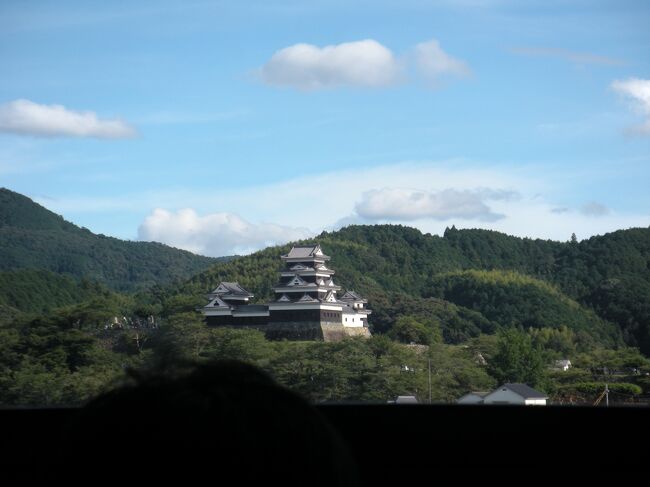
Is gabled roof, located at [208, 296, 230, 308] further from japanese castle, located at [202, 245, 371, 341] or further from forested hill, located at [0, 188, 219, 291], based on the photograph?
forested hill, located at [0, 188, 219, 291]

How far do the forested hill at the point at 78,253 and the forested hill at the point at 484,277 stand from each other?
31692 millimetres

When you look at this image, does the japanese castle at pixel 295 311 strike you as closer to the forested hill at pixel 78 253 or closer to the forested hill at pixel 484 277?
the forested hill at pixel 484 277

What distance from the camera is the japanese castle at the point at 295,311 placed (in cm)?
4225

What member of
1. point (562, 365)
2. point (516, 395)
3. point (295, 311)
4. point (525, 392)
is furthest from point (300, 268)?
point (525, 392)

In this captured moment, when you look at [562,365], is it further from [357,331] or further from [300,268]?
[300,268]

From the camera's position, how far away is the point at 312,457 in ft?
2.35

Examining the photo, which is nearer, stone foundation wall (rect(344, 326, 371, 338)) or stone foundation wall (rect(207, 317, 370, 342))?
stone foundation wall (rect(207, 317, 370, 342))

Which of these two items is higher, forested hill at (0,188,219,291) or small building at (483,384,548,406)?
forested hill at (0,188,219,291)

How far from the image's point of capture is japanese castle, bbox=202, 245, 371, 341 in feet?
139

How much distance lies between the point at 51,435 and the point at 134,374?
1990 millimetres

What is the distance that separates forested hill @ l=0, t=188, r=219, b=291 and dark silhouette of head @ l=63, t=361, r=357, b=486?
325ft

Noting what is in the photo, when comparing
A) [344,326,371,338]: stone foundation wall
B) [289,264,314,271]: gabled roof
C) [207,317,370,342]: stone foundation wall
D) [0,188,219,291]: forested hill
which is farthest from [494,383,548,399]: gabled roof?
[0,188,219,291]: forested hill

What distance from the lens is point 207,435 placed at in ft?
2.29

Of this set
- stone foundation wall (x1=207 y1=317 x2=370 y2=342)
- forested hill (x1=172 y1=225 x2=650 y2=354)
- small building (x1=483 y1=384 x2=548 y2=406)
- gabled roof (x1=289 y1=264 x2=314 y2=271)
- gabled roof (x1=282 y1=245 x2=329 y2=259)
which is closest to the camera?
small building (x1=483 y1=384 x2=548 y2=406)
